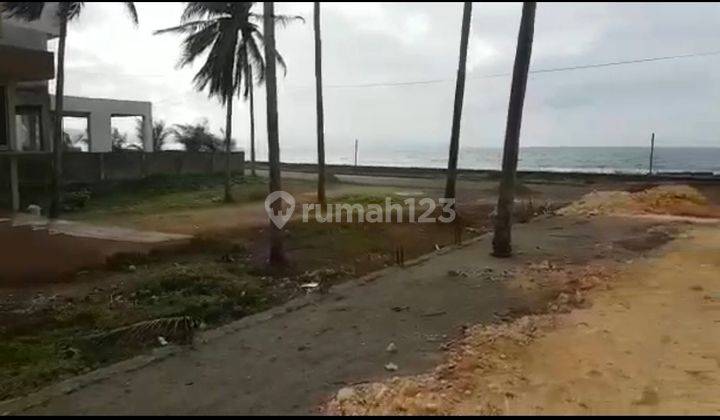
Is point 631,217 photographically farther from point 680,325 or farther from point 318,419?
point 318,419

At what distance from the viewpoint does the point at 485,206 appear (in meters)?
19.0

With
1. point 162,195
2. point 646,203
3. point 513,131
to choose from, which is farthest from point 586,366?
point 162,195

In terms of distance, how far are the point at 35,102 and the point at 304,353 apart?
2021 centimetres

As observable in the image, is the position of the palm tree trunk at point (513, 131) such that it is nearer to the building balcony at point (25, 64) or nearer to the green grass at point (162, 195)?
the green grass at point (162, 195)

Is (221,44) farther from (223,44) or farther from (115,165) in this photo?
(115,165)

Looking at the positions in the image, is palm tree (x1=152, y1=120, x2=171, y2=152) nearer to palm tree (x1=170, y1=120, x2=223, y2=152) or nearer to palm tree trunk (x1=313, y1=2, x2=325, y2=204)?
palm tree (x1=170, y1=120, x2=223, y2=152)

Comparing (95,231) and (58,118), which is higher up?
(58,118)

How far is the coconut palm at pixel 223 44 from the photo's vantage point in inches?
865

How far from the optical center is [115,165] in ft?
74.4

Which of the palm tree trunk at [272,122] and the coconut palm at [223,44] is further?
the coconut palm at [223,44]

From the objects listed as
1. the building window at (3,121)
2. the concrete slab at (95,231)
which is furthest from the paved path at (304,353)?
the building window at (3,121)

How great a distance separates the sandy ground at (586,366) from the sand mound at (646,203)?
33.2ft

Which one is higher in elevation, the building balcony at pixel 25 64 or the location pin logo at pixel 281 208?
the building balcony at pixel 25 64

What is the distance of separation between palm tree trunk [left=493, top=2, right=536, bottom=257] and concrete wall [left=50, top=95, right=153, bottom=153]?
2064cm
